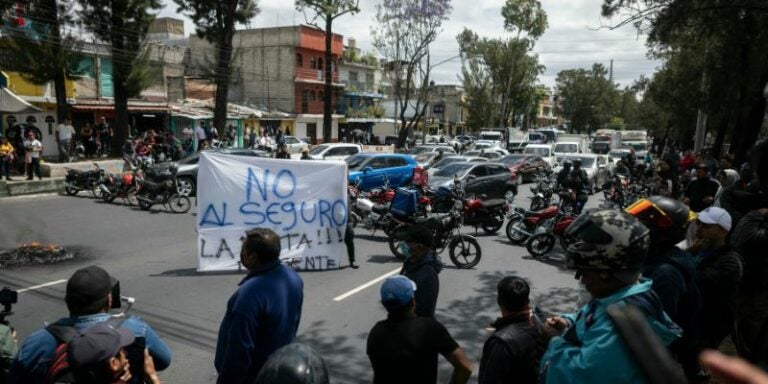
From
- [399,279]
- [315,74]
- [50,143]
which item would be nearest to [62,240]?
[399,279]

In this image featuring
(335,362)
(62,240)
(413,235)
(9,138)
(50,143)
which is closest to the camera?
(413,235)

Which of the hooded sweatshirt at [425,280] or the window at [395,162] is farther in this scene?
the window at [395,162]

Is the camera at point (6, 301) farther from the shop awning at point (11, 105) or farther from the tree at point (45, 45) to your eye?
the tree at point (45, 45)

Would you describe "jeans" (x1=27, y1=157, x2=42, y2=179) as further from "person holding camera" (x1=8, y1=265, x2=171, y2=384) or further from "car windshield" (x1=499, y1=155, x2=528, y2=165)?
"car windshield" (x1=499, y1=155, x2=528, y2=165)

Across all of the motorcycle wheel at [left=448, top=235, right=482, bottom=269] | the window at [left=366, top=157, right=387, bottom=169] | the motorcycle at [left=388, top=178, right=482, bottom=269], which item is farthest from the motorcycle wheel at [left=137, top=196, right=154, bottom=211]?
the motorcycle wheel at [left=448, top=235, right=482, bottom=269]

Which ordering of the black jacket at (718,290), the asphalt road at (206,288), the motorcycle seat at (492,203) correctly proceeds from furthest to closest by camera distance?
the motorcycle seat at (492,203) < the asphalt road at (206,288) < the black jacket at (718,290)

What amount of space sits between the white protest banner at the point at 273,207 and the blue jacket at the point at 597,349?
269 inches

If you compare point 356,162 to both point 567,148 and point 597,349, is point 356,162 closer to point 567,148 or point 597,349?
Result: point 597,349

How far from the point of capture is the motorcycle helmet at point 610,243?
2.06m

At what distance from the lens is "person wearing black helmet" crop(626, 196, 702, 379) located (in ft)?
9.44

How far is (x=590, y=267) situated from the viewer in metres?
2.09

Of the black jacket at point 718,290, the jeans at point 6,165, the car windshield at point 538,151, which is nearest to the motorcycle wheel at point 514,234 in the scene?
the black jacket at point 718,290

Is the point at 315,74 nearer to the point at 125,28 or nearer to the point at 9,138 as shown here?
the point at 125,28

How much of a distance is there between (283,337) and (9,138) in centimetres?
2037
